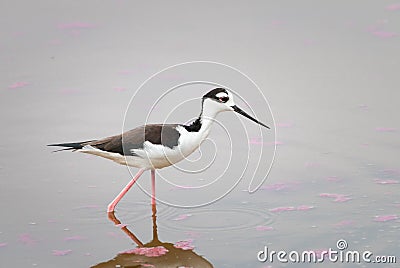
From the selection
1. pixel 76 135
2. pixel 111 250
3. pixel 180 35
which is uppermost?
pixel 180 35

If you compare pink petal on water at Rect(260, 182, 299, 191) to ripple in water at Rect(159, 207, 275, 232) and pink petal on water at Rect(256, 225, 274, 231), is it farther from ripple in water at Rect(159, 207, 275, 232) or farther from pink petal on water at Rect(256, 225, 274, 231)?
pink petal on water at Rect(256, 225, 274, 231)

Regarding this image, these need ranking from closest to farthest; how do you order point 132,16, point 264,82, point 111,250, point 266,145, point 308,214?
point 111,250 → point 308,214 → point 266,145 → point 264,82 → point 132,16

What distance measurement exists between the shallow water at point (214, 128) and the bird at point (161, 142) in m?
0.41

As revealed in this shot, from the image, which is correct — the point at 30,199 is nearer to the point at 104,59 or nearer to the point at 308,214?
the point at 308,214

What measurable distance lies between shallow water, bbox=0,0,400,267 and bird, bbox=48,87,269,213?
0.41m

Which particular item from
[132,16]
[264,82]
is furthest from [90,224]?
[132,16]

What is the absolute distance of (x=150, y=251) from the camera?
6.13 m

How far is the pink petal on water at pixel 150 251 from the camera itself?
20.0 feet

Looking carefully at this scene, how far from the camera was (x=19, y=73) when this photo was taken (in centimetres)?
916

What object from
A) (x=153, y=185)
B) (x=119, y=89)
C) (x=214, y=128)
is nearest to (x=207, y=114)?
(x=153, y=185)

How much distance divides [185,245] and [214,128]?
198 centimetres

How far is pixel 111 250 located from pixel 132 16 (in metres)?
4.69

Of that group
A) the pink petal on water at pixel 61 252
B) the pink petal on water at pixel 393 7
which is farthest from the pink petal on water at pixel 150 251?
the pink petal on water at pixel 393 7

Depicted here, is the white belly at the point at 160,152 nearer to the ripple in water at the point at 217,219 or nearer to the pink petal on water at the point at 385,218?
the ripple in water at the point at 217,219
